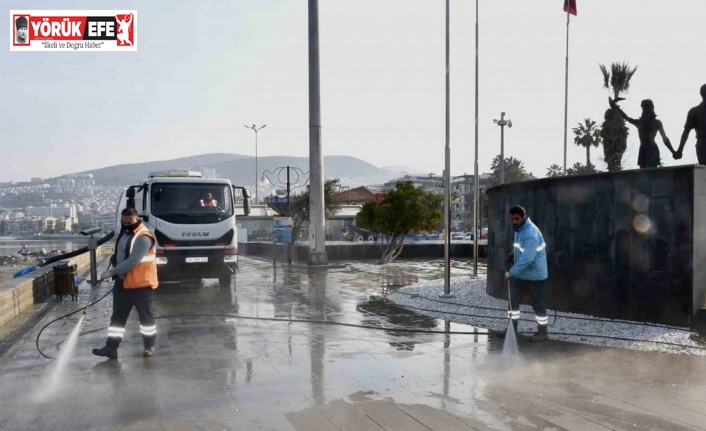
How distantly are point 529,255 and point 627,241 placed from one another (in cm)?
247

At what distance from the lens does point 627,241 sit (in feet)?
31.8

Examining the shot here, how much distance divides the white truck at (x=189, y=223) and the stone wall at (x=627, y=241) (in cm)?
786

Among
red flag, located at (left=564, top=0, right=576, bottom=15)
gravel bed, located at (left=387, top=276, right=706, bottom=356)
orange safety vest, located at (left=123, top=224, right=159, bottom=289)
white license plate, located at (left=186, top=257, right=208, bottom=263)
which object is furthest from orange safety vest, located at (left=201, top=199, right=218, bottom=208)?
red flag, located at (left=564, top=0, right=576, bottom=15)

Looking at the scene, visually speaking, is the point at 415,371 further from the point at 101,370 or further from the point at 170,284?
the point at 170,284

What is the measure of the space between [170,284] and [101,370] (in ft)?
35.5

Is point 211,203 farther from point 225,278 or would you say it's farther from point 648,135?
point 648,135

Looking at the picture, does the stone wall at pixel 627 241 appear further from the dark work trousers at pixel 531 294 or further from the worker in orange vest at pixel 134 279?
the worker in orange vest at pixel 134 279

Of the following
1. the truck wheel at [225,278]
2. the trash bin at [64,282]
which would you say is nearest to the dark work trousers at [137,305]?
the trash bin at [64,282]

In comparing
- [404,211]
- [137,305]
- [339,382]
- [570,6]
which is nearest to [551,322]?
[339,382]

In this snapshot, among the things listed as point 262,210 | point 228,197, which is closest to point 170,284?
point 228,197

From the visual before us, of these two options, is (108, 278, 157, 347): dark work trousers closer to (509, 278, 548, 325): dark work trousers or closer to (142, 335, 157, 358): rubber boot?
A: (142, 335, 157, 358): rubber boot

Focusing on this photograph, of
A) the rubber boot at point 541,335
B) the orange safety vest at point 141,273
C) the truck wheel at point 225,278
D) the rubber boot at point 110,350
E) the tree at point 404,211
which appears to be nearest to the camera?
the rubber boot at point 110,350

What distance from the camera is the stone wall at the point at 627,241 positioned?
888 cm

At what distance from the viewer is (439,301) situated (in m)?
13.0
